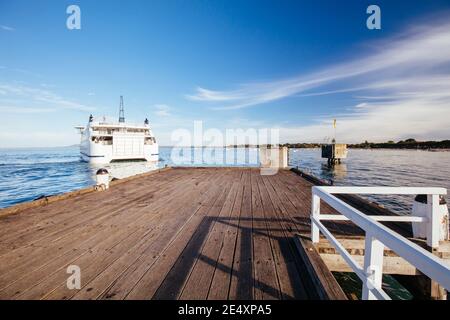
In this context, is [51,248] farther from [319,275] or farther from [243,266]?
[319,275]

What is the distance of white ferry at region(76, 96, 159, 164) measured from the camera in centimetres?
3775

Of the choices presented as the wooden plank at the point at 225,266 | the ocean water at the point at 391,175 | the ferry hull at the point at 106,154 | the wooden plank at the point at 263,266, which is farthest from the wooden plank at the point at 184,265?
the ferry hull at the point at 106,154

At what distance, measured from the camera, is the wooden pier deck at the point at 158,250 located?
8.09 ft

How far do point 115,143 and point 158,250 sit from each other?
4085cm

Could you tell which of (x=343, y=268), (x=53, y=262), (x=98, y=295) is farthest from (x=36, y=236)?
(x=343, y=268)

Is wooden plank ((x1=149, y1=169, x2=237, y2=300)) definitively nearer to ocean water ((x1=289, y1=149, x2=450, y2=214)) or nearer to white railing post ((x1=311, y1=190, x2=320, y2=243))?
white railing post ((x1=311, y1=190, x2=320, y2=243))

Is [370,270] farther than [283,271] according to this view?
No

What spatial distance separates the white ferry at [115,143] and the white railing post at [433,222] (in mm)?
42461

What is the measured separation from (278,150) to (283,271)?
12693 millimetres

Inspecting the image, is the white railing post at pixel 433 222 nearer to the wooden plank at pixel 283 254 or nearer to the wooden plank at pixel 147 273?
the wooden plank at pixel 283 254

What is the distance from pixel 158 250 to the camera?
3.44 meters

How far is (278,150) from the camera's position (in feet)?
49.0

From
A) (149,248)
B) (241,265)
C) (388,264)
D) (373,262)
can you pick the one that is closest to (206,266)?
(241,265)
